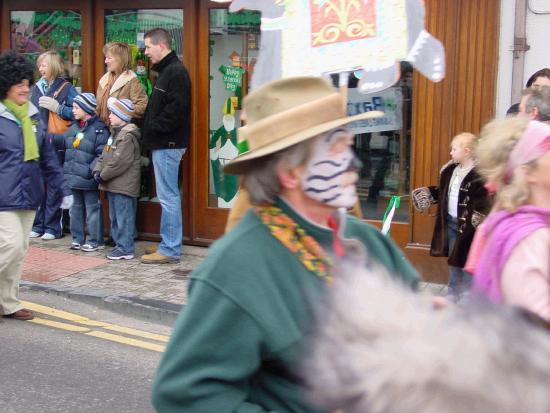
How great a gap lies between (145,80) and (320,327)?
814cm

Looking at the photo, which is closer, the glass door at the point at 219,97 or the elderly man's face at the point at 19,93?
the elderly man's face at the point at 19,93

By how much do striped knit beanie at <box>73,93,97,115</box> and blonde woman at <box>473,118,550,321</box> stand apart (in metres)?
6.50

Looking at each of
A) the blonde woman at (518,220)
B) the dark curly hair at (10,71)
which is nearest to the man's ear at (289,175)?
the blonde woman at (518,220)

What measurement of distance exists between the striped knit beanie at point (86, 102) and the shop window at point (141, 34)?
680mm

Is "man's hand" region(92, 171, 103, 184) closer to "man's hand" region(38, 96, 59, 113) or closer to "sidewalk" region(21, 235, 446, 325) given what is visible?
"sidewalk" region(21, 235, 446, 325)

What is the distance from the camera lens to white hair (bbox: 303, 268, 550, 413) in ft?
4.10

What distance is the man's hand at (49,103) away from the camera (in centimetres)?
940

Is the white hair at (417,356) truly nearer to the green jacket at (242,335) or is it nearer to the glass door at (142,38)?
the green jacket at (242,335)

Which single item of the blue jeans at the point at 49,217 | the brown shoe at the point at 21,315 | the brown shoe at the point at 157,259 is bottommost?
the brown shoe at the point at 21,315

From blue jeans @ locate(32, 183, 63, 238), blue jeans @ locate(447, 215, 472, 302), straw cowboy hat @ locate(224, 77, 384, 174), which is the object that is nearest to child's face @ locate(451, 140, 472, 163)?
blue jeans @ locate(447, 215, 472, 302)

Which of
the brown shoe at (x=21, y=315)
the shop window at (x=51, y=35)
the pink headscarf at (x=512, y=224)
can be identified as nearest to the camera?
the pink headscarf at (x=512, y=224)

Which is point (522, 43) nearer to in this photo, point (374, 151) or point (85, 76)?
point (374, 151)

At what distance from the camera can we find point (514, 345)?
1.31 meters

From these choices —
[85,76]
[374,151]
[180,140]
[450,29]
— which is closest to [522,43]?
[450,29]
